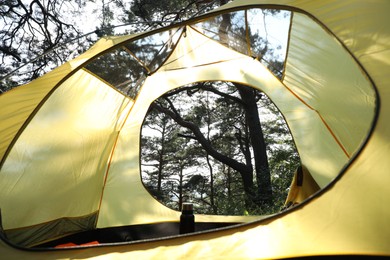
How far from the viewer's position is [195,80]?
2727 millimetres

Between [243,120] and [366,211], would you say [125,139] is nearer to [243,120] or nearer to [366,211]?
[366,211]

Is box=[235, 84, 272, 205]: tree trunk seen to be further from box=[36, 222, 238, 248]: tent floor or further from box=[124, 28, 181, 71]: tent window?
box=[124, 28, 181, 71]: tent window

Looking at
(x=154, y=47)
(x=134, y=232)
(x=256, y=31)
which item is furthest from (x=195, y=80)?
(x=134, y=232)

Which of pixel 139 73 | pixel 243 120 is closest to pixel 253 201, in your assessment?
pixel 243 120

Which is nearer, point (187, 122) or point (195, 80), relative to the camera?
point (195, 80)

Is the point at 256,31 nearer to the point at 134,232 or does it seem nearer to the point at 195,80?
the point at 195,80

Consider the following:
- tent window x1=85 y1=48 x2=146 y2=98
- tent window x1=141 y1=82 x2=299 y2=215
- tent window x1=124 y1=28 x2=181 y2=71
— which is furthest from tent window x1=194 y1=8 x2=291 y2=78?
tent window x1=141 y1=82 x2=299 y2=215

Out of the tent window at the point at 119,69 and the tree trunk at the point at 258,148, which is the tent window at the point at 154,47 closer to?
the tent window at the point at 119,69

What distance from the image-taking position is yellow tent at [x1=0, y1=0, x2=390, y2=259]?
0.95 meters

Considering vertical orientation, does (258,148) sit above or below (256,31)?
above

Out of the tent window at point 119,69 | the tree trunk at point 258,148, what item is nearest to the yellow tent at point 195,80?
the tent window at point 119,69

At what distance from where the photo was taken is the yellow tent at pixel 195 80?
0.95m

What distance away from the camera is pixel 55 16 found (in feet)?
18.9

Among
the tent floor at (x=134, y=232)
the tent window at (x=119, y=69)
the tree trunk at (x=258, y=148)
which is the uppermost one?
the tree trunk at (x=258, y=148)
